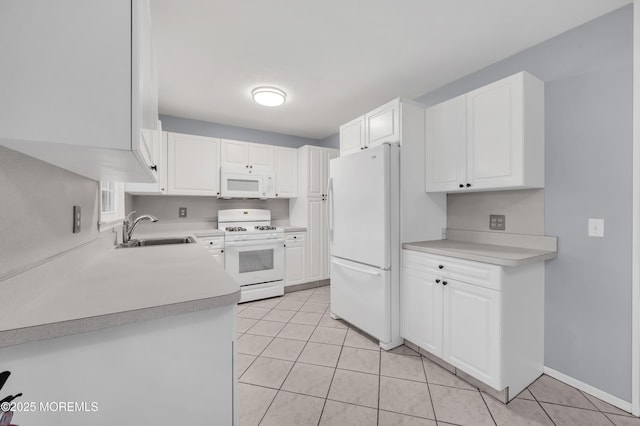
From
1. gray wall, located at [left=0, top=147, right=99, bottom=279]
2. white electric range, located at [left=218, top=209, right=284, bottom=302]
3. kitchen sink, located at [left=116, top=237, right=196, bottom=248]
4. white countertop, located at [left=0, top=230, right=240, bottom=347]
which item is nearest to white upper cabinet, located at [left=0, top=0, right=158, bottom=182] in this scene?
gray wall, located at [left=0, top=147, right=99, bottom=279]

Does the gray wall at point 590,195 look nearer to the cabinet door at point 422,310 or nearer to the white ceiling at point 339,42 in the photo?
the white ceiling at point 339,42

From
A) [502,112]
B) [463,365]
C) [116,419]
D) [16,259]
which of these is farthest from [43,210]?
[502,112]

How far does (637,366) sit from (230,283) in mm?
2339

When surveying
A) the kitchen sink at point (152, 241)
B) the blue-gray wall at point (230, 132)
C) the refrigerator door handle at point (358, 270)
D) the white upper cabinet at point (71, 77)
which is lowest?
the refrigerator door handle at point (358, 270)

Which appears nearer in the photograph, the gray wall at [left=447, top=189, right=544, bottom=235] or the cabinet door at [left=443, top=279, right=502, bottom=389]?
the cabinet door at [left=443, top=279, right=502, bottom=389]

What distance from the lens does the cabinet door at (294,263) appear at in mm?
3822

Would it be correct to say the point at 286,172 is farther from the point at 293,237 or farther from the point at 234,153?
the point at 293,237

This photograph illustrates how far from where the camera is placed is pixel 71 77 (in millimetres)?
680

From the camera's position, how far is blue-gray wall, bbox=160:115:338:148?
3.56m

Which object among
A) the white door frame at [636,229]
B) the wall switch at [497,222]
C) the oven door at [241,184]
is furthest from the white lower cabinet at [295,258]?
the white door frame at [636,229]

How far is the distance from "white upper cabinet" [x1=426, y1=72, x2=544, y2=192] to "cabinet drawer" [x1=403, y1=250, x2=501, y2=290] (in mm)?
609

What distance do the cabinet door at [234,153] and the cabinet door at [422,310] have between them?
8.52 feet

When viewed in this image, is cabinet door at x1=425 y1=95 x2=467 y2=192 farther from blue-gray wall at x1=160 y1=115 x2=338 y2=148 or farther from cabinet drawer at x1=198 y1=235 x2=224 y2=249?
cabinet drawer at x1=198 y1=235 x2=224 y2=249

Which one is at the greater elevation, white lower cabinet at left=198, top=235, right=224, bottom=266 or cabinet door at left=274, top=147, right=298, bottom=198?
cabinet door at left=274, top=147, right=298, bottom=198
